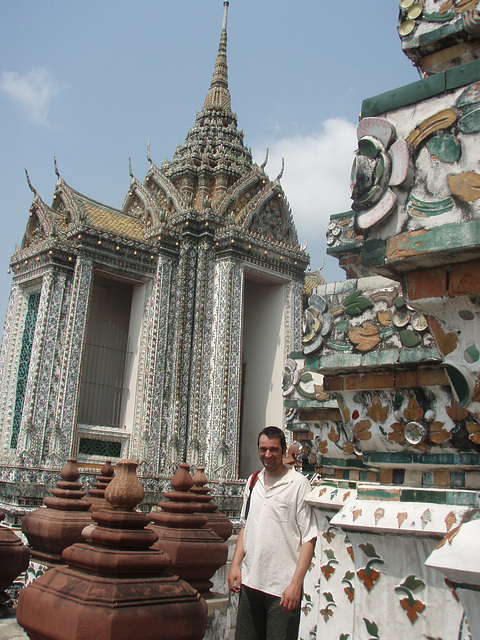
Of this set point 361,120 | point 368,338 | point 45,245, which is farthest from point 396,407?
point 45,245

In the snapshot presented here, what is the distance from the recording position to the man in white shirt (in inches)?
114

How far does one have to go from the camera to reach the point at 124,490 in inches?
124

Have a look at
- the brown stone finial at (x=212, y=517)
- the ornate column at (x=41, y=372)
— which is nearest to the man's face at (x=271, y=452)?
the brown stone finial at (x=212, y=517)

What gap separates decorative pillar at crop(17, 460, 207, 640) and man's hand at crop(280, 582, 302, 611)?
0.40 meters

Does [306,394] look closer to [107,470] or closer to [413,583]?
[413,583]

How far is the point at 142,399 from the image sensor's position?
40.6ft

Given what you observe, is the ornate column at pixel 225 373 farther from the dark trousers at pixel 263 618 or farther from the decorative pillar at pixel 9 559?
the dark trousers at pixel 263 618

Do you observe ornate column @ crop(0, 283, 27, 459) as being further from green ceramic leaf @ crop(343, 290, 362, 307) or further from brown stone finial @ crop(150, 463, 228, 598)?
green ceramic leaf @ crop(343, 290, 362, 307)

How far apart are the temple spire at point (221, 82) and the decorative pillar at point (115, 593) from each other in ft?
48.9

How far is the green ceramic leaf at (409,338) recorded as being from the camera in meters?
2.59

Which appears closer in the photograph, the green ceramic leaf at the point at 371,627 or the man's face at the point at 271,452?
the green ceramic leaf at the point at 371,627

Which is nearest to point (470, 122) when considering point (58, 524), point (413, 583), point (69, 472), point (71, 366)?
point (413, 583)

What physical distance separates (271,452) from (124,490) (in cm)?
74

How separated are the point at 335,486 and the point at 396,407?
126 centimetres
